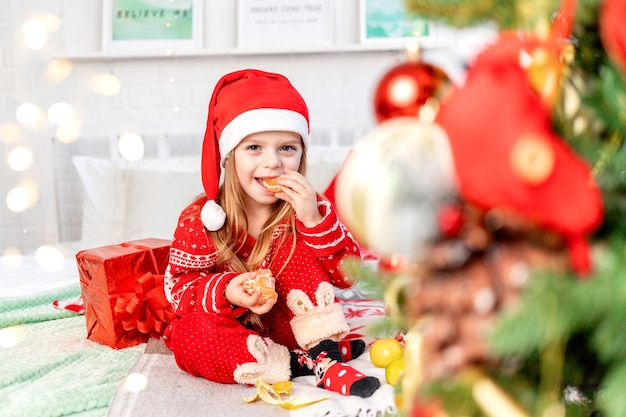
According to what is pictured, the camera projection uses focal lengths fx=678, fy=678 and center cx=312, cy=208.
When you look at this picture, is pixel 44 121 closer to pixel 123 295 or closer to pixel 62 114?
pixel 62 114

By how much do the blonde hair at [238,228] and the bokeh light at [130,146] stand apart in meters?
1.16

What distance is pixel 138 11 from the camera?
2475mm

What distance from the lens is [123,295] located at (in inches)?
56.0

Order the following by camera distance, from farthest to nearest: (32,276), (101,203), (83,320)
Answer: (101,203)
(32,276)
(83,320)

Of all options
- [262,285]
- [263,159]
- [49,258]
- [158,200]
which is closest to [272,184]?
[263,159]

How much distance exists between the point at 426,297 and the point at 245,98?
3.60ft

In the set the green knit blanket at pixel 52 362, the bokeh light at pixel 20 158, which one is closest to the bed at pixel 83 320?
the green knit blanket at pixel 52 362

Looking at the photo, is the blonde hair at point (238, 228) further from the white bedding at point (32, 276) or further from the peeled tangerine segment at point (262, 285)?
the white bedding at point (32, 276)

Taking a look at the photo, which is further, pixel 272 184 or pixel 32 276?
pixel 32 276

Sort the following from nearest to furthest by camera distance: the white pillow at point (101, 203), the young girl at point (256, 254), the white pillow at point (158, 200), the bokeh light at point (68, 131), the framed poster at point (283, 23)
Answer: the young girl at point (256, 254), the white pillow at point (158, 200), the white pillow at point (101, 203), the framed poster at point (283, 23), the bokeh light at point (68, 131)

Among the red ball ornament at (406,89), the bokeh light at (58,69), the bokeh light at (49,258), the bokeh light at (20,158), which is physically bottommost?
the bokeh light at (49,258)

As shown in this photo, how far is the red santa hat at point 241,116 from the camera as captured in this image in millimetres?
1389

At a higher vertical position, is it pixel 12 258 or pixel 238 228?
pixel 238 228

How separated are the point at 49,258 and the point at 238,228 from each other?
3.74 feet
